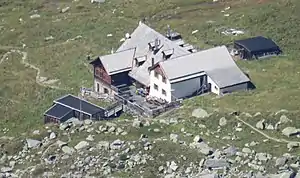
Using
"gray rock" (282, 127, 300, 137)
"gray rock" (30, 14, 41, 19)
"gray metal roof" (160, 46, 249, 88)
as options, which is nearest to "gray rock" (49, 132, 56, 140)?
"gray metal roof" (160, 46, 249, 88)

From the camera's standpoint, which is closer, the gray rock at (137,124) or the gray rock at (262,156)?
the gray rock at (262,156)

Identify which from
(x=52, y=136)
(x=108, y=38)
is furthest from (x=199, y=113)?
(x=108, y=38)

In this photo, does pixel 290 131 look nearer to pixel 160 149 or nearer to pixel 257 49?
pixel 160 149

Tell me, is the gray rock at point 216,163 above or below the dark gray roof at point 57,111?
above

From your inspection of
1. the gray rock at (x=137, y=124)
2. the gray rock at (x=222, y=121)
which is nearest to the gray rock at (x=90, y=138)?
the gray rock at (x=137, y=124)

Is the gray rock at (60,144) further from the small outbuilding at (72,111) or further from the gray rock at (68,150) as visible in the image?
the small outbuilding at (72,111)

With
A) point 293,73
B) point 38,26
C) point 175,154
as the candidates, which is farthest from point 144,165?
point 38,26

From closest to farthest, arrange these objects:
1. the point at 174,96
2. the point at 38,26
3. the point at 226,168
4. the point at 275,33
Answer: the point at 226,168 → the point at 174,96 → the point at 275,33 → the point at 38,26

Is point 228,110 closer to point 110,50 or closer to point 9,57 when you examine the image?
point 110,50
